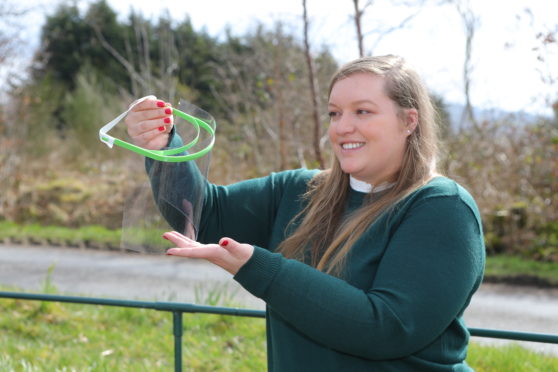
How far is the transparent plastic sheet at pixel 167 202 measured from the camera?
1.96 m

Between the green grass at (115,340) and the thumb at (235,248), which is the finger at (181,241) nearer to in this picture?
the thumb at (235,248)

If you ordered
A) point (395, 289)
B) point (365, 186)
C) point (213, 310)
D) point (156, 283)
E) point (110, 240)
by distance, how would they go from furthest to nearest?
1. point (110, 240)
2. point (156, 283)
3. point (213, 310)
4. point (365, 186)
5. point (395, 289)

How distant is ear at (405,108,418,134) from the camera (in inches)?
66.7

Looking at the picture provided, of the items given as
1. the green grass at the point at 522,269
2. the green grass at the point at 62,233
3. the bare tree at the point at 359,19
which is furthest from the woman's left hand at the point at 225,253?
the green grass at the point at 62,233

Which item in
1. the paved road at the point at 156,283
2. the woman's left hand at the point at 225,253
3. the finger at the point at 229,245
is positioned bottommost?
the paved road at the point at 156,283

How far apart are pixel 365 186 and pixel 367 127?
8.8 inches

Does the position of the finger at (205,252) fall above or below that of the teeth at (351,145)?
below

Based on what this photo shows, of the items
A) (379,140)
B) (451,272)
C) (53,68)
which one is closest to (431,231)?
(451,272)

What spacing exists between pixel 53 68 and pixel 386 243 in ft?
82.3

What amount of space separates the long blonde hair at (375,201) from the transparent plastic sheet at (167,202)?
340mm

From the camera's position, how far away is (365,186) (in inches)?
71.4

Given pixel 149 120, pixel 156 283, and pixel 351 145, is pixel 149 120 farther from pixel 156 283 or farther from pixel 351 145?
pixel 156 283

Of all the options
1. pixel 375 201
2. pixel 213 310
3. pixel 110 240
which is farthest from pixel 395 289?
pixel 110 240

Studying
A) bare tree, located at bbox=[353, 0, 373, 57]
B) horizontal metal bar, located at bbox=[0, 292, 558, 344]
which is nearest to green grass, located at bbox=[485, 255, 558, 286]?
bare tree, located at bbox=[353, 0, 373, 57]
